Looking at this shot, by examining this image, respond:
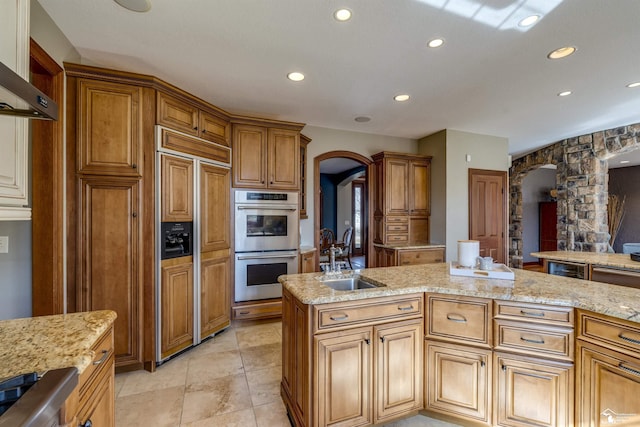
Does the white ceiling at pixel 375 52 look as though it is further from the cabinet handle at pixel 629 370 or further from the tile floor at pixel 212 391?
the tile floor at pixel 212 391

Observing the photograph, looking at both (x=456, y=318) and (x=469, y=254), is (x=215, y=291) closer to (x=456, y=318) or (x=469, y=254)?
(x=456, y=318)

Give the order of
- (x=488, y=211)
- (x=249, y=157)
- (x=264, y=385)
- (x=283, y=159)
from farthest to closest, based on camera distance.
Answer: (x=488, y=211) → (x=283, y=159) → (x=249, y=157) → (x=264, y=385)

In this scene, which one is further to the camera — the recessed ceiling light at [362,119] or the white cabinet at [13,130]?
the recessed ceiling light at [362,119]

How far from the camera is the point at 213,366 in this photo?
2568 millimetres

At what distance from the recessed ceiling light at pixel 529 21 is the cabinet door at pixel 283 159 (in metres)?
2.45

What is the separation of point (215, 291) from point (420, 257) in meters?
2.97

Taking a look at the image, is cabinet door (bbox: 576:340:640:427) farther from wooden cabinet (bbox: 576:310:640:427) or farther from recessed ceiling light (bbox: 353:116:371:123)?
recessed ceiling light (bbox: 353:116:371:123)

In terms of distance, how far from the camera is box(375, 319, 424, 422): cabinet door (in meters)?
1.70

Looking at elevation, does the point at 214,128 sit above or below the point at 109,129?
above

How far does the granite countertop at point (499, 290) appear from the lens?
1.48 meters

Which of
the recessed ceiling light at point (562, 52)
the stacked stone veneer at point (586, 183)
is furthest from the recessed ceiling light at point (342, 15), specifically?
the stacked stone veneer at point (586, 183)

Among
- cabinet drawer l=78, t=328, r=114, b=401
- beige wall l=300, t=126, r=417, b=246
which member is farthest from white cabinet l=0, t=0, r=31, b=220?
beige wall l=300, t=126, r=417, b=246

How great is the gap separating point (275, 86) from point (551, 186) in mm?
8981

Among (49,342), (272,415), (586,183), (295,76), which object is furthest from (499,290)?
(586,183)
